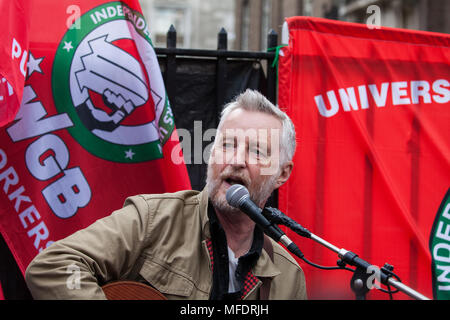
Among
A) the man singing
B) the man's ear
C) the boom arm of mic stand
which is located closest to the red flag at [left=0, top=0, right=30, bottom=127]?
the man singing

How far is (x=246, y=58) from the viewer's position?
3.62 m

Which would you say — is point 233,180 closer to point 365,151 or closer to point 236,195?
point 236,195

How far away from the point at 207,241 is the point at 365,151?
1.52 m

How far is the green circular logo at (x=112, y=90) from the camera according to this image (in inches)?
119

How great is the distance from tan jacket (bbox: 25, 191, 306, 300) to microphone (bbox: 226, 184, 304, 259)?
0.47m

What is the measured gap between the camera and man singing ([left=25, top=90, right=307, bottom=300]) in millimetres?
2127

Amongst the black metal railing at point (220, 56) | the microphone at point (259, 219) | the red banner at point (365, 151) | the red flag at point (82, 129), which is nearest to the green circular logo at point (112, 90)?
the red flag at point (82, 129)

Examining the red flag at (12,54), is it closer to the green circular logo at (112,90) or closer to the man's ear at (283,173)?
the green circular logo at (112,90)

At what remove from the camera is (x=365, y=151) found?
3.40 m

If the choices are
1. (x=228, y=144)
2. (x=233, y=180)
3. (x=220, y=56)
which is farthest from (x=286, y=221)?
(x=220, y=56)

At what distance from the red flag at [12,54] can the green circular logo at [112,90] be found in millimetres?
313

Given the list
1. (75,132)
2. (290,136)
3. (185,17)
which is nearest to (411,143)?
(290,136)

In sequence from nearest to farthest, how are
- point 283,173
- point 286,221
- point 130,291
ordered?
point 286,221 < point 130,291 < point 283,173
